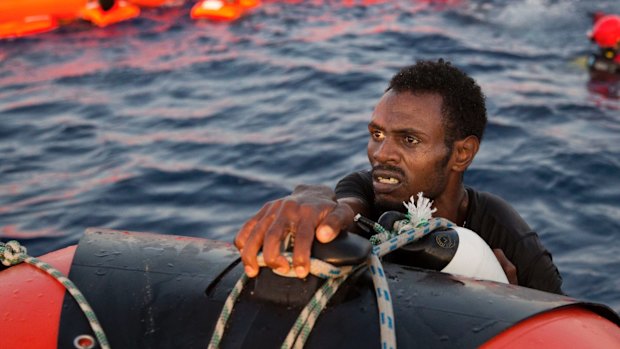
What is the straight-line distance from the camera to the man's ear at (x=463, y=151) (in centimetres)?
314

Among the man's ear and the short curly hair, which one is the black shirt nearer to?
the man's ear

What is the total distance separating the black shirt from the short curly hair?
0.97 ft

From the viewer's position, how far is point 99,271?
2199 mm

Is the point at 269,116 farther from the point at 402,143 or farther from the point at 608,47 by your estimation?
the point at 402,143

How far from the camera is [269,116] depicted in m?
7.23

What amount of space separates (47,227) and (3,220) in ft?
1.08

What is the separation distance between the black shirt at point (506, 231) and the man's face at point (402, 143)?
0.48ft

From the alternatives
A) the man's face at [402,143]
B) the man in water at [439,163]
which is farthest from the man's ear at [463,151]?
the man's face at [402,143]

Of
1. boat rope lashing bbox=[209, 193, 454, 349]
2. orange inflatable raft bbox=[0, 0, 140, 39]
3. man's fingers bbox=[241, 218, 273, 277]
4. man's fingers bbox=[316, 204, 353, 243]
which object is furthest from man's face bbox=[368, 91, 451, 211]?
orange inflatable raft bbox=[0, 0, 140, 39]

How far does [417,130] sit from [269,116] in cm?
435

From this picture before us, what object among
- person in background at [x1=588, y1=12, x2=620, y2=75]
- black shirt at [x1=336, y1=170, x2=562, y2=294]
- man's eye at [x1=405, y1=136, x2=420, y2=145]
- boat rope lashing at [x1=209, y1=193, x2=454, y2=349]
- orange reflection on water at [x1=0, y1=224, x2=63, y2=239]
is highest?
man's eye at [x1=405, y1=136, x2=420, y2=145]

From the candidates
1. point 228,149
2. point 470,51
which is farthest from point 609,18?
point 228,149

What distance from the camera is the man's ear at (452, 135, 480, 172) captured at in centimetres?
314

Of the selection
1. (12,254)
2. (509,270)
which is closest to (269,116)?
(509,270)
